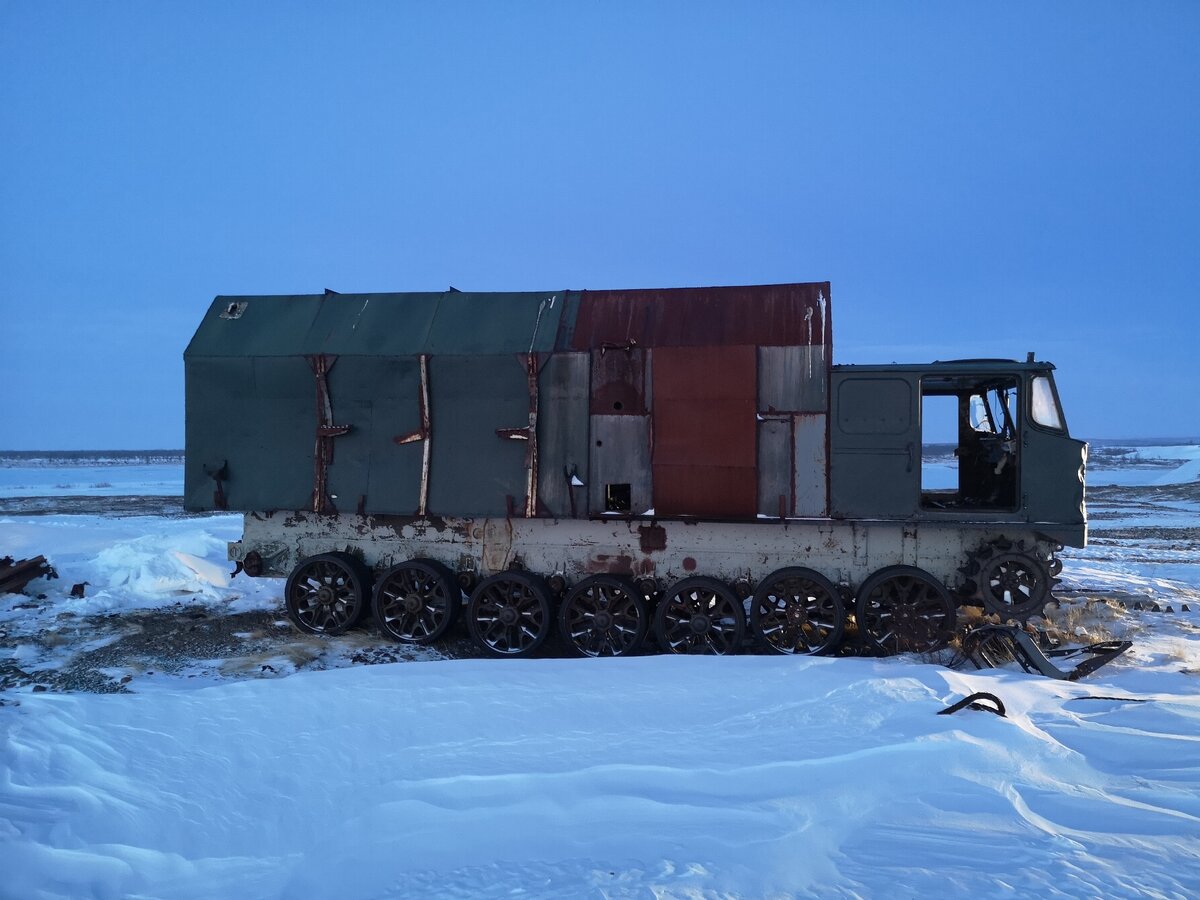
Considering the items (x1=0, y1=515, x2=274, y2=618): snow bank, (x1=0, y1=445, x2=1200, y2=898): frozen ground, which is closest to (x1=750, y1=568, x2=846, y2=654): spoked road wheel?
(x1=0, y1=445, x2=1200, y2=898): frozen ground

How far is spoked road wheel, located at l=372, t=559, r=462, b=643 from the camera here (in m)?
9.48

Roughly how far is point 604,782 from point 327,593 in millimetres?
6365

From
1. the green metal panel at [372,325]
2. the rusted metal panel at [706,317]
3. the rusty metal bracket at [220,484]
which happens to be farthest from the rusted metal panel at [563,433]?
the rusty metal bracket at [220,484]

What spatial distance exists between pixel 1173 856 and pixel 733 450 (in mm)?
5732

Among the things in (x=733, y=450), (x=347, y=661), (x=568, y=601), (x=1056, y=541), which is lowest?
(x=347, y=661)

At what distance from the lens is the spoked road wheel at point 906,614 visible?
8.47 meters

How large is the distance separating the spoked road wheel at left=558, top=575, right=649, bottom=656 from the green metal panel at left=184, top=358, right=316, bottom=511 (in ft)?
A: 12.2

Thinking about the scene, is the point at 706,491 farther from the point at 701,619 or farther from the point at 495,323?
the point at 495,323

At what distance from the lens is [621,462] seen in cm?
909

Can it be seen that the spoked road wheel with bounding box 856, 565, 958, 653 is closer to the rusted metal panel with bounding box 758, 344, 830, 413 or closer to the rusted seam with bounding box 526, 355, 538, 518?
the rusted metal panel with bounding box 758, 344, 830, 413

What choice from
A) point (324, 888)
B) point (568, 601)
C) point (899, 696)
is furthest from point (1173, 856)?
point (568, 601)

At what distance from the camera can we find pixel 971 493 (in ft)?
35.6

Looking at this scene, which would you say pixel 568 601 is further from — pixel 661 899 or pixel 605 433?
pixel 661 899

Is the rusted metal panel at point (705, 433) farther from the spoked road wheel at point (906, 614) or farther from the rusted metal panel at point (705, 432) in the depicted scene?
the spoked road wheel at point (906, 614)
